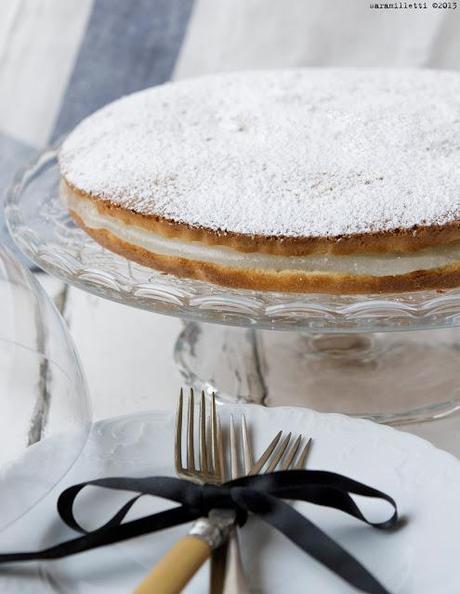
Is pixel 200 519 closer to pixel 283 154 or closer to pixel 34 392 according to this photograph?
pixel 34 392

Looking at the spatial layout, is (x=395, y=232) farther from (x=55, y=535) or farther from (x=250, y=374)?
(x=55, y=535)

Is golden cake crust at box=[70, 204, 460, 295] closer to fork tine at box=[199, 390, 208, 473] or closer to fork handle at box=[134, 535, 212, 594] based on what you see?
fork tine at box=[199, 390, 208, 473]

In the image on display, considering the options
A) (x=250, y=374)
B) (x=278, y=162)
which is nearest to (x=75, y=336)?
(x=250, y=374)

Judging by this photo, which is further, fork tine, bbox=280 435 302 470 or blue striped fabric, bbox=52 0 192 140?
blue striped fabric, bbox=52 0 192 140

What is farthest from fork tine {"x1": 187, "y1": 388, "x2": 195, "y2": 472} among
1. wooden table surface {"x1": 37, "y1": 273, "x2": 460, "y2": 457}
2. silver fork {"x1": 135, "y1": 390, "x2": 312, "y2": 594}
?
wooden table surface {"x1": 37, "y1": 273, "x2": 460, "y2": 457}

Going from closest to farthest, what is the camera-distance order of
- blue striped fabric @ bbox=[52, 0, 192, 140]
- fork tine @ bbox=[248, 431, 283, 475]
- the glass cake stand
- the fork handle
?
the fork handle
fork tine @ bbox=[248, 431, 283, 475]
the glass cake stand
blue striped fabric @ bbox=[52, 0, 192, 140]

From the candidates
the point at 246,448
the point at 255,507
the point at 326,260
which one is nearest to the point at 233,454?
the point at 246,448
